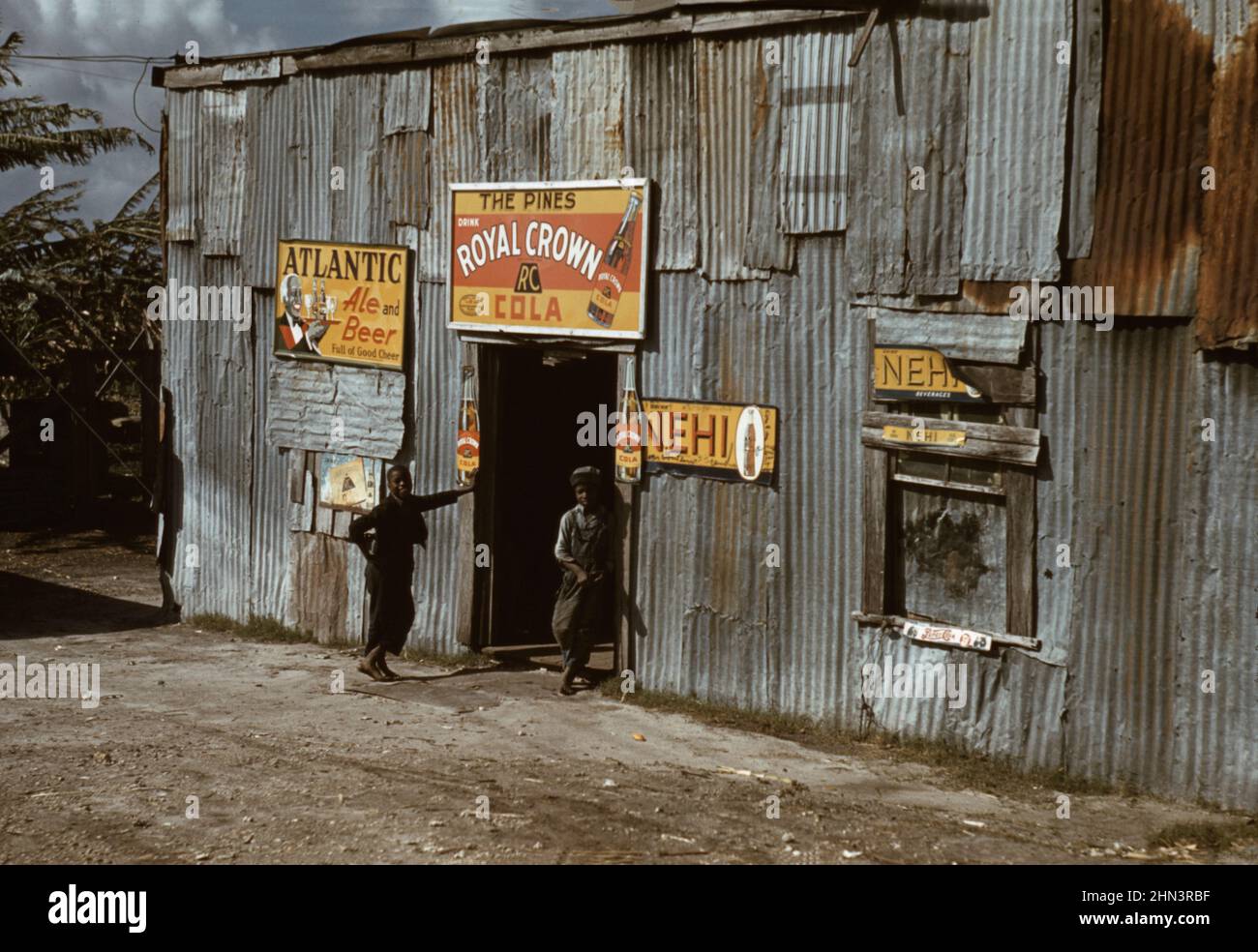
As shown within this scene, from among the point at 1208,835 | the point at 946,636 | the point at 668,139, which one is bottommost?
the point at 1208,835

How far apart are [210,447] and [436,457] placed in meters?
3.54

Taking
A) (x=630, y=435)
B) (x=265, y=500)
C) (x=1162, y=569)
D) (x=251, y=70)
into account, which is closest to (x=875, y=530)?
(x=1162, y=569)

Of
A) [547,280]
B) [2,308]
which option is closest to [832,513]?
[547,280]

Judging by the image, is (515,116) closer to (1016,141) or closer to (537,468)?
(537,468)

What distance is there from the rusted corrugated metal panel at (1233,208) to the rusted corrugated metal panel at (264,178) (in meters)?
9.53

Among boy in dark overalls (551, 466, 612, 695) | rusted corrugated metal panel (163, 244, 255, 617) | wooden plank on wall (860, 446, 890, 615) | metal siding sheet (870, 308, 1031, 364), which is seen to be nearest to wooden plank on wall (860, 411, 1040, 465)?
wooden plank on wall (860, 446, 890, 615)

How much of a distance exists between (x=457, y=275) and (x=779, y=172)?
11.9 ft

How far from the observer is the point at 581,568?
12242 millimetres

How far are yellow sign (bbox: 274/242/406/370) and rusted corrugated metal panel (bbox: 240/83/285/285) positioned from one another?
28cm

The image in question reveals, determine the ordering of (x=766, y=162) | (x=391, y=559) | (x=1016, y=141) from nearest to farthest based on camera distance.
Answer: (x=1016, y=141), (x=766, y=162), (x=391, y=559)

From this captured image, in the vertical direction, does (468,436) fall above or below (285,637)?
above

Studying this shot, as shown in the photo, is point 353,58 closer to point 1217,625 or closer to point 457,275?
point 457,275

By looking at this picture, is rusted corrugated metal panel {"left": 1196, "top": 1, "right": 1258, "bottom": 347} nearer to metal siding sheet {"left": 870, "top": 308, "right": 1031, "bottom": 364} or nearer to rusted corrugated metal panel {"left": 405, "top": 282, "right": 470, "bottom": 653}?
metal siding sheet {"left": 870, "top": 308, "right": 1031, "bottom": 364}

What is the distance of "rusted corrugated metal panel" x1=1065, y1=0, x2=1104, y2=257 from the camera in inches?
370
